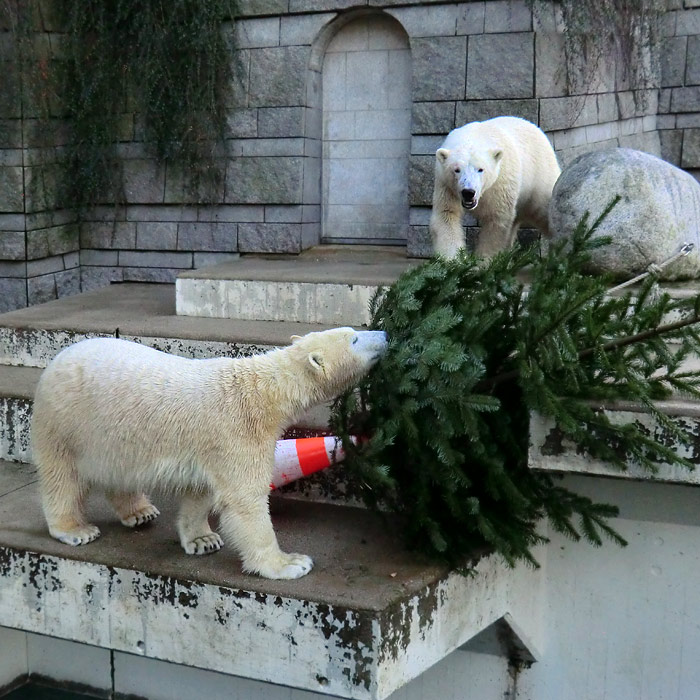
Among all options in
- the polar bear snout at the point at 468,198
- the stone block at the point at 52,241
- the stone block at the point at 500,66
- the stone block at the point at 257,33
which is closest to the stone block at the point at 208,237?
the stone block at the point at 52,241

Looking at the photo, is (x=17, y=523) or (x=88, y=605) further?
(x=17, y=523)

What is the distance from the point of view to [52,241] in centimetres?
640

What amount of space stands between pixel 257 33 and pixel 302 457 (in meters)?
3.90

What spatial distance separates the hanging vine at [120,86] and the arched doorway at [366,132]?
0.76 m

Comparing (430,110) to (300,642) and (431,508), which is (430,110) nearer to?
(431,508)

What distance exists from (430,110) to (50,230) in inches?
109

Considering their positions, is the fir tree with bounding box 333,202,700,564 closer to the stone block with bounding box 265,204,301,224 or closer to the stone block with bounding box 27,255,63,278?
the stone block with bounding box 265,204,301,224

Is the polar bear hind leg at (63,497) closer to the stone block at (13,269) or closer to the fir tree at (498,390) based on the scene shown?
the fir tree at (498,390)

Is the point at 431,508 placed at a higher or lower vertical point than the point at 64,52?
lower

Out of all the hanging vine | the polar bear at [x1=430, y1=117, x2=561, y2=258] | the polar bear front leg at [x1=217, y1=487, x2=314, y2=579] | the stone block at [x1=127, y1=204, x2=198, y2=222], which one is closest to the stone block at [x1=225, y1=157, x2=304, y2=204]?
the hanging vine

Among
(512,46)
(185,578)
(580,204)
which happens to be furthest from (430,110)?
(185,578)

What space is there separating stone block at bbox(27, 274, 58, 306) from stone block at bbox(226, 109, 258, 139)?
1.62m

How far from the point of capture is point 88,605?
9.58 ft

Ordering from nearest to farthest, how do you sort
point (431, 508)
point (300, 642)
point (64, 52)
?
1. point (300, 642)
2. point (431, 508)
3. point (64, 52)
